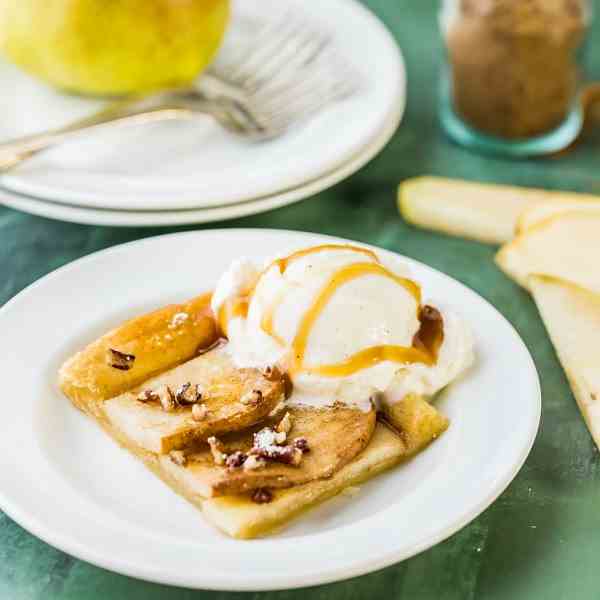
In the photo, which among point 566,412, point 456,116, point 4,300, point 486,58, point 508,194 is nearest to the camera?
point 566,412

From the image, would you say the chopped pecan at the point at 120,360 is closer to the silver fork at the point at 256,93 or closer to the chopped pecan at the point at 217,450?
the chopped pecan at the point at 217,450

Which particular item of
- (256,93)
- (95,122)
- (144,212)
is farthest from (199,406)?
(256,93)

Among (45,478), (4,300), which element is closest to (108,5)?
(4,300)

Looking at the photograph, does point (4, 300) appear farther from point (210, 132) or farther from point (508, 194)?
point (508, 194)

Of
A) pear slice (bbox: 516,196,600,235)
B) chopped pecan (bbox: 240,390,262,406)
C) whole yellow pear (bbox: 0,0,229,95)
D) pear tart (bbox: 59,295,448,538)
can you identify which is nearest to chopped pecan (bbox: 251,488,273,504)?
pear tart (bbox: 59,295,448,538)

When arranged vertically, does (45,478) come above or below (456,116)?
above

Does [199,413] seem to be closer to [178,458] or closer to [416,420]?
[178,458]

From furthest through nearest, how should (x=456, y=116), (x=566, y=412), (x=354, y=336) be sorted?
(x=456, y=116)
(x=566, y=412)
(x=354, y=336)

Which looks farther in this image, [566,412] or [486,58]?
[486,58]
